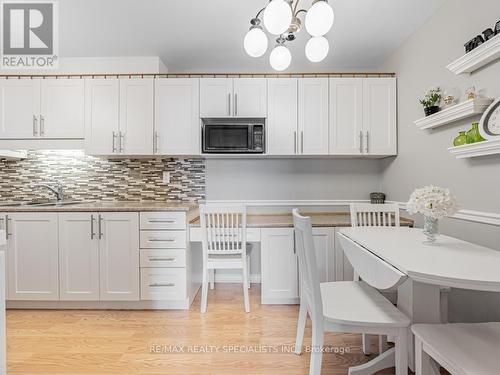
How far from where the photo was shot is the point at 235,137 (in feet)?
9.21

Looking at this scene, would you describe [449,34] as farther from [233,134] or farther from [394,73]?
[233,134]

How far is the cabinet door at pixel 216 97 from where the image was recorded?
289cm

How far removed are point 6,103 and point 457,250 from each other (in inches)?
158

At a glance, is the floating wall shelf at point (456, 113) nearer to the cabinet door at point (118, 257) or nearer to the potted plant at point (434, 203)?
the potted plant at point (434, 203)

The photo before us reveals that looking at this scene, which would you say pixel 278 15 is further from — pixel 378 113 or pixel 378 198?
pixel 378 198

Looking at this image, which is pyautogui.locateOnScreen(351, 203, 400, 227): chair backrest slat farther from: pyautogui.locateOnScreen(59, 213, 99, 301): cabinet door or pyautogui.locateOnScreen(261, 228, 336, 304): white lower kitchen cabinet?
pyautogui.locateOnScreen(59, 213, 99, 301): cabinet door

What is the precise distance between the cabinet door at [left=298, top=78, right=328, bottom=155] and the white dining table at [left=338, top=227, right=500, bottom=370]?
49.7 inches

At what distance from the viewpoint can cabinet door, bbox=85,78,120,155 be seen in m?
2.89

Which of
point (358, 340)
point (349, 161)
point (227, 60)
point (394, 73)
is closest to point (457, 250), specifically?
point (358, 340)

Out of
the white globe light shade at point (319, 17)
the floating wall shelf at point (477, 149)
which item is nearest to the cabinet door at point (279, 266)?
the floating wall shelf at point (477, 149)

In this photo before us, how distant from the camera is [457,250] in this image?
1.45m

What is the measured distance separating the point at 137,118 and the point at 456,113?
2.75m

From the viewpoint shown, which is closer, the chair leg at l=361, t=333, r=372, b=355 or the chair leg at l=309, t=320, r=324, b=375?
the chair leg at l=309, t=320, r=324, b=375

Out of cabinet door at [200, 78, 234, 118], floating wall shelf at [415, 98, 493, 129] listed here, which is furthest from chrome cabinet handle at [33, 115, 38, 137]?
floating wall shelf at [415, 98, 493, 129]
